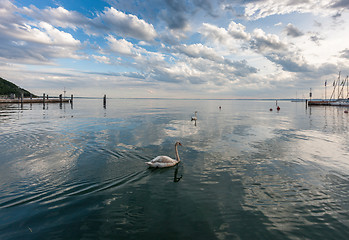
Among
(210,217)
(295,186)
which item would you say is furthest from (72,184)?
(295,186)

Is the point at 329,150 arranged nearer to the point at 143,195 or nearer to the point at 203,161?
the point at 203,161

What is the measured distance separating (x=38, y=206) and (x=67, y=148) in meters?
9.22

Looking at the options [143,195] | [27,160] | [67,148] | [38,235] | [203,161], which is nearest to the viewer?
[38,235]

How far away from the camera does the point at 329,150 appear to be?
1616 centimetres

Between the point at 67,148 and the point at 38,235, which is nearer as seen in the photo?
the point at 38,235

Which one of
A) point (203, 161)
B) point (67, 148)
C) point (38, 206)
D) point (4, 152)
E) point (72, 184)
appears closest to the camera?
point (38, 206)

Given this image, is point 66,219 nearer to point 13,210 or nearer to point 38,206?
point 38,206

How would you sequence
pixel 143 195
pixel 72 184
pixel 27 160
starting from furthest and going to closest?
pixel 27 160 < pixel 72 184 < pixel 143 195

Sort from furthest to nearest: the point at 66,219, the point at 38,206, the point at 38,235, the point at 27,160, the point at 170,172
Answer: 1. the point at 27,160
2. the point at 170,172
3. the point at 38,206
4. the point at 66,219
5. the point at 38,235

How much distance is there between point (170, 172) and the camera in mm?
11102

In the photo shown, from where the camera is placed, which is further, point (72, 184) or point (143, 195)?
point (72, 184)

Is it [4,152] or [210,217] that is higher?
[4,152]

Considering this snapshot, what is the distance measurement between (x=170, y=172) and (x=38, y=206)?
6544mm

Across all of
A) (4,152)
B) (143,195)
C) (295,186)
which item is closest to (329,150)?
(295,186)
